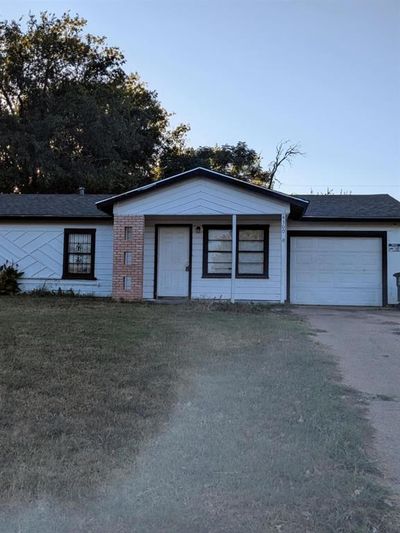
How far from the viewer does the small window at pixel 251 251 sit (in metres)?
15.4

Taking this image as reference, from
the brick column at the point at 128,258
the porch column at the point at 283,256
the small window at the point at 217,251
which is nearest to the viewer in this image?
the porch column at the point at 283,256

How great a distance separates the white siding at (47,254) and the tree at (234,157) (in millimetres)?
19388

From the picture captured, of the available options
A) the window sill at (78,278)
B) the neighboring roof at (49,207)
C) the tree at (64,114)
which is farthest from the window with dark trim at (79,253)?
the tree at (64,114)

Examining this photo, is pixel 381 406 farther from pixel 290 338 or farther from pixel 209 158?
pixel 209 158

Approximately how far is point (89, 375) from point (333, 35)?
31.6ft

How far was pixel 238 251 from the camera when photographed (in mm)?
15492

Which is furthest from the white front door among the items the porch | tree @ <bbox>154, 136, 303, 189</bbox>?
tree @ <bbox>154, 136, 303, 189</bbox>

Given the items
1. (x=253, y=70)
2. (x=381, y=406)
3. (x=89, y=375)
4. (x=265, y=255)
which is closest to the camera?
(x=381, y=406)

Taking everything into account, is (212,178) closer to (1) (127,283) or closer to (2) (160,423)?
(1) (127,283)

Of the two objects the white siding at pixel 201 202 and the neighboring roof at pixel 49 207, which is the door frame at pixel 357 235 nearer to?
the white siding at pixel 201 202

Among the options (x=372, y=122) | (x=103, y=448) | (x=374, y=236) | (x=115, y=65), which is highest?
(x=115, y=65)

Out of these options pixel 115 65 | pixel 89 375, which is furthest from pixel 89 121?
pixel 89 375

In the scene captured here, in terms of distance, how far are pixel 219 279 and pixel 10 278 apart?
6.58m

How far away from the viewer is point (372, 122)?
14.4 metres
